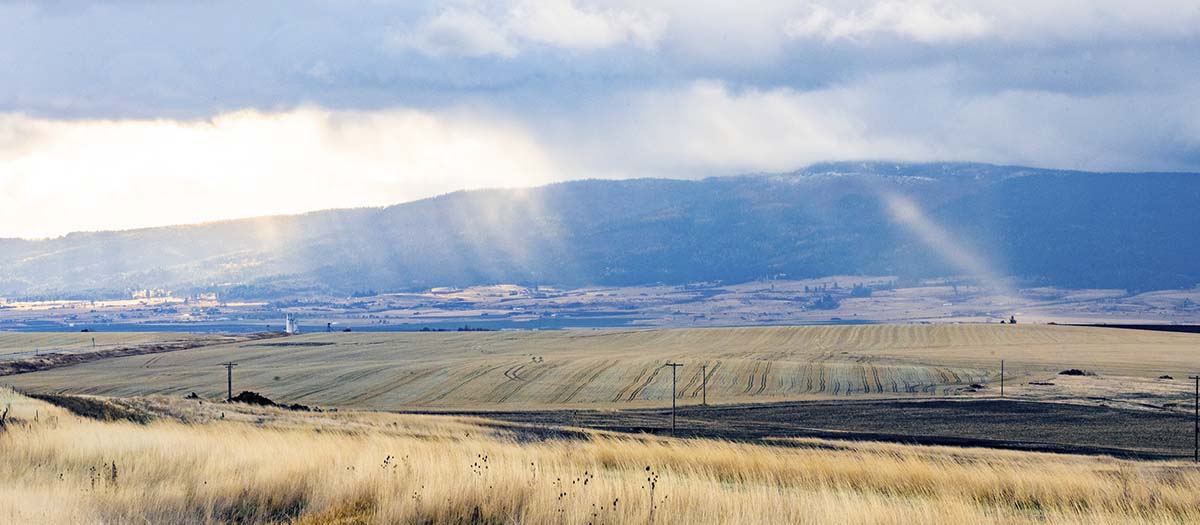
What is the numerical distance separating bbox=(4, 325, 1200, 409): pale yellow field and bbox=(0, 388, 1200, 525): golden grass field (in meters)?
59.9

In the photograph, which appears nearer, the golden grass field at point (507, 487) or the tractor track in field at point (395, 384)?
the golden grass field at point (507, 487)

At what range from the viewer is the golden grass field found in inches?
563

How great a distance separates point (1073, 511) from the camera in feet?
51.3

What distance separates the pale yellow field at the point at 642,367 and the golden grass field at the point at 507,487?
196 feet

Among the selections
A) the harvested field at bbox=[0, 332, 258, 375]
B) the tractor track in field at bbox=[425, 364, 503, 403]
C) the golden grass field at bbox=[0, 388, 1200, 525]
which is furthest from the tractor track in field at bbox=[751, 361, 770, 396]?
the golden grass field at bbox=[0, 388, 1200, 525]

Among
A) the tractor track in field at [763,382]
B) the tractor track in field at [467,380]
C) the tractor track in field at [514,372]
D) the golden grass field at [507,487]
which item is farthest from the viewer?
the tractor track in field at [514,372]

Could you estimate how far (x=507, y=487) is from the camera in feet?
50.3

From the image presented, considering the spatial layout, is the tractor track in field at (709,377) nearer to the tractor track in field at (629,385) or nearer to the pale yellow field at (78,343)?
the tractor track in field at (629,385)

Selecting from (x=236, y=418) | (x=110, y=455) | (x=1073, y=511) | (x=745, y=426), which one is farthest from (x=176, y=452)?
(x=745, y=426)

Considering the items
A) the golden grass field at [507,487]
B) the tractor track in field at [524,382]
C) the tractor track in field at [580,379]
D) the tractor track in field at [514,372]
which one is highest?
the golden grass field at [507,487]

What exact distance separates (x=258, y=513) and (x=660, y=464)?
6.65 metres

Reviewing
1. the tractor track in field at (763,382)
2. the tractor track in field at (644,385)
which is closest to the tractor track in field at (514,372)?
the tractor track in field at (644,385)

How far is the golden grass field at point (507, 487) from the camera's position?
1430 cm

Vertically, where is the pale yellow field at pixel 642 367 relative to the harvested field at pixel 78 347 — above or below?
below
